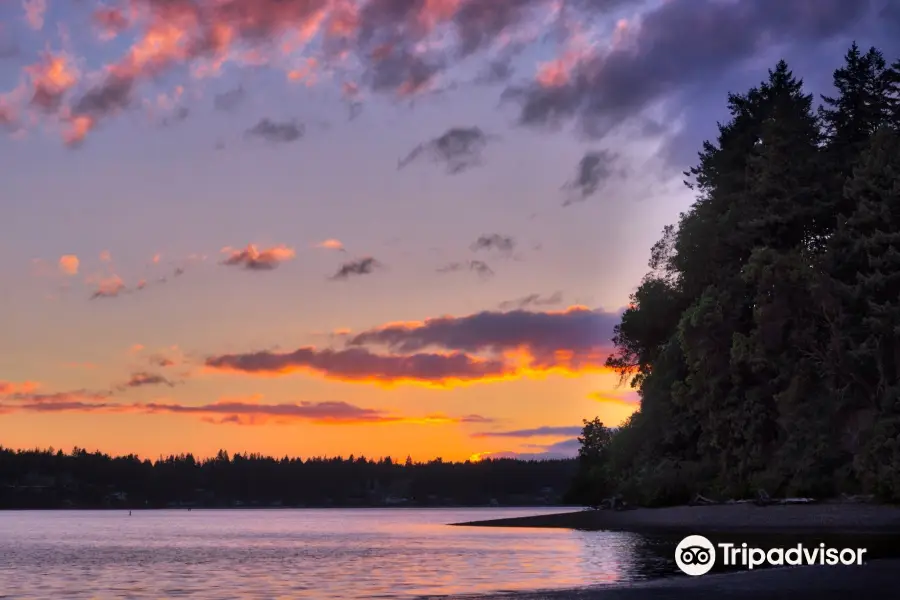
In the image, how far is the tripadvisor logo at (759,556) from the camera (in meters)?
45.2

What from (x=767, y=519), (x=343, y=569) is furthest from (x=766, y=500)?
(x=343, y=569)

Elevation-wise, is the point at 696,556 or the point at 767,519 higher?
the point at 767,519

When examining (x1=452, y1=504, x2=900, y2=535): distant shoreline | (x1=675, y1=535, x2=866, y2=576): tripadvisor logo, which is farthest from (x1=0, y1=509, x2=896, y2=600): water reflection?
(x1=452, y1=504, x2=900, y2=535): distant shoreline

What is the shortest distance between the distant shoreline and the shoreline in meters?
28.0

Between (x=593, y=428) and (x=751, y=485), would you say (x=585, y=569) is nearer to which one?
(x=751, y=485)

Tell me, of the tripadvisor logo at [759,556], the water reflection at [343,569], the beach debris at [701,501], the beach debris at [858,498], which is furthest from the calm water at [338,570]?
the beach debris at [858,498]

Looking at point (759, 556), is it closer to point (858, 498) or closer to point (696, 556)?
point (696, 556)

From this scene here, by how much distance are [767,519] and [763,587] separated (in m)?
40.6

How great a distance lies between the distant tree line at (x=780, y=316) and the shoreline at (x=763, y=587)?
3151cm

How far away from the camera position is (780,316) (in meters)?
76.4

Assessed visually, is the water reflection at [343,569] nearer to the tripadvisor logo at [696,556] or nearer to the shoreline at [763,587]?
the tripadvisor logo at [696,556]

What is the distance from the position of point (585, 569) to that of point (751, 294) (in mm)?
36232

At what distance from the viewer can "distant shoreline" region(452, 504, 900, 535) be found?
216 ft

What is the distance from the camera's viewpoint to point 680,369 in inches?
3450
